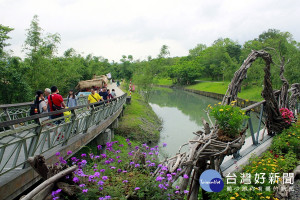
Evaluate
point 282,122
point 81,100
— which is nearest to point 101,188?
point 282,122

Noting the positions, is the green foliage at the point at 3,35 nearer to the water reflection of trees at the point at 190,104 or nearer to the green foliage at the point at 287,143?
the green foliage at the point at 287,143

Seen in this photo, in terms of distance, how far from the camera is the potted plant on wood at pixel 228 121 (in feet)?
12.7

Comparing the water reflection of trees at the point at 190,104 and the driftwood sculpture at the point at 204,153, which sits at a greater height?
the driftwood sculpture at the point at 204,153

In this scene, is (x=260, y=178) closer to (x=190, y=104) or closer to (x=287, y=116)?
(x=287, y=116)

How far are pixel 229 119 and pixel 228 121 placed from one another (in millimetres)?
70

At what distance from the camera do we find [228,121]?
3895 millimetres

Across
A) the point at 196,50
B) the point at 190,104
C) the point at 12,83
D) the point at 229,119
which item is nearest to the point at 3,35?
the point at 12,83

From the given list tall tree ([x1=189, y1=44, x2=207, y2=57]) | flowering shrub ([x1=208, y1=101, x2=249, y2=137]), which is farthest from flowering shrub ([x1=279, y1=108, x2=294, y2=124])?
tall tree ([x1=189, y1=44, x2=207, y2=57])

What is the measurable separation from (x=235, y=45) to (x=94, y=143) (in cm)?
5930

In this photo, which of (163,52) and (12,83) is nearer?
(12,83)

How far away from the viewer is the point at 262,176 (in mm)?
4066

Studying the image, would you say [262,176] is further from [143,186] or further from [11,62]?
[11,62]

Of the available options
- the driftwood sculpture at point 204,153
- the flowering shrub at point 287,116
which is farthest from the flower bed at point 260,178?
the flowering shrub at point 287,116

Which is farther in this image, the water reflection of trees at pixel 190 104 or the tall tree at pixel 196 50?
the tall tree at pixel 196 50
